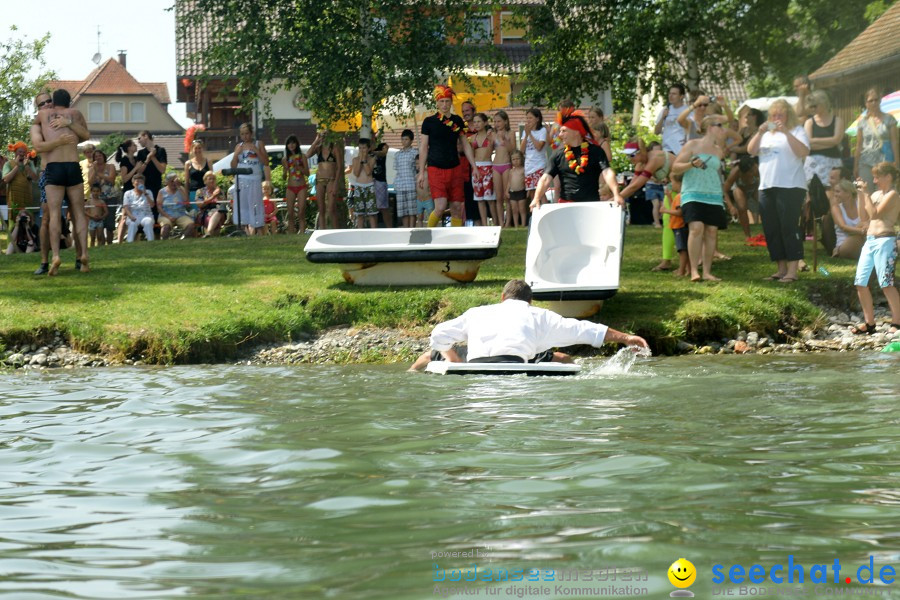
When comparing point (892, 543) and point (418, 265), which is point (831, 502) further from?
point (418, 265)

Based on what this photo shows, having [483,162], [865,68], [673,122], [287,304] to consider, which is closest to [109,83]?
[865,68]

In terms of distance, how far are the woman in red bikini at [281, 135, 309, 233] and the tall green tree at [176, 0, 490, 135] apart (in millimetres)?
1464

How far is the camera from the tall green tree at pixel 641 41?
92.4ft

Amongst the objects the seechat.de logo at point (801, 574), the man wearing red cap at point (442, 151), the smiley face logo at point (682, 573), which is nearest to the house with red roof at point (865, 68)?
the man wearing red cap at point (442, 151)

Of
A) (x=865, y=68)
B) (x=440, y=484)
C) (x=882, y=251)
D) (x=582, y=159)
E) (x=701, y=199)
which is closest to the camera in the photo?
(x=440, y=484)

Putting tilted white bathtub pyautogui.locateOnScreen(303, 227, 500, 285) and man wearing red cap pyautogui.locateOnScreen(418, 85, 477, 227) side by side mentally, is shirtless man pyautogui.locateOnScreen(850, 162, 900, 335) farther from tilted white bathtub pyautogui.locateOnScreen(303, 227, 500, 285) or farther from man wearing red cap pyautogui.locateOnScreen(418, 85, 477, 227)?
man wearing red cap pyautogui.locateOnScreen(418, 85, 477, 227)

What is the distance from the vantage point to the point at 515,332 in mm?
10055

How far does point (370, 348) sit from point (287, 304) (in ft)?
5.39

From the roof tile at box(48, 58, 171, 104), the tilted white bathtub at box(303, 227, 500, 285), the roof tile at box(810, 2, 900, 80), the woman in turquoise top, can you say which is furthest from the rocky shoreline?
the roof tile at box(48, 58, 171, 104)

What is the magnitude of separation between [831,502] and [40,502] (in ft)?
12.0

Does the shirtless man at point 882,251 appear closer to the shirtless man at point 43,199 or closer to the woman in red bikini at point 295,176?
the shirtless man at point 43,199

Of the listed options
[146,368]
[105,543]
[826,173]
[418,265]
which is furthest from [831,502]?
[826,173]

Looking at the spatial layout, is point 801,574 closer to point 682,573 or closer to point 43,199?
point 682,573

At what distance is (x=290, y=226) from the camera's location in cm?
2325
